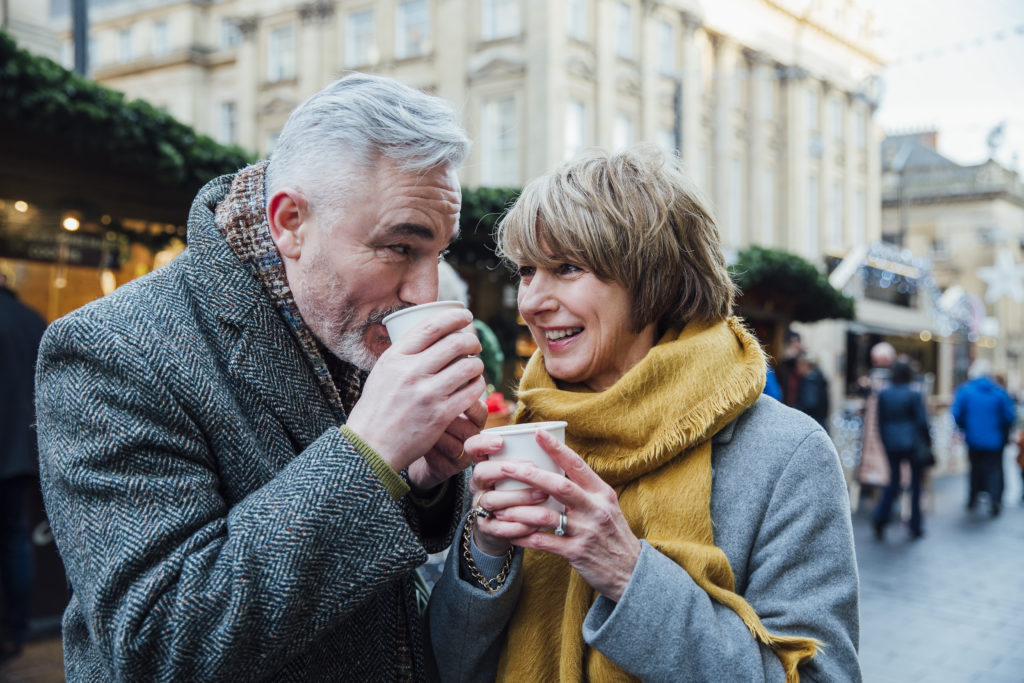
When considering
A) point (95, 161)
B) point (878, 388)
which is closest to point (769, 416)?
point (95, 161)

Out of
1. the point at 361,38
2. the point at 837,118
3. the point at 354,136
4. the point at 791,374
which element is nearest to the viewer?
the point at 354,136

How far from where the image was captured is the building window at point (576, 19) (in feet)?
63.0

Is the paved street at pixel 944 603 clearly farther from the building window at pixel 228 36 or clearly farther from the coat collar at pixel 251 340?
the building window at pixel 228 36

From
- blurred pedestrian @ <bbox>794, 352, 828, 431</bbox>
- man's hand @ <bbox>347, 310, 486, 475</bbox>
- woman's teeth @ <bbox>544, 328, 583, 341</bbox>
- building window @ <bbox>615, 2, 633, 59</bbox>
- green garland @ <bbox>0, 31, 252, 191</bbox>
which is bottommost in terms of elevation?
blurred pedestrian @ <bbox>794, 352, 828, 431</bbox>

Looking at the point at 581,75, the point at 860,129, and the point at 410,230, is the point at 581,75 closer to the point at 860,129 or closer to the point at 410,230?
the point at 860,129

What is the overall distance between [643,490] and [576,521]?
0.30 m

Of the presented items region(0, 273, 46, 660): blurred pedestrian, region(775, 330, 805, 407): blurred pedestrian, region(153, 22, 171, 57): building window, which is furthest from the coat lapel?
region(153, 22, 171, 57): building window

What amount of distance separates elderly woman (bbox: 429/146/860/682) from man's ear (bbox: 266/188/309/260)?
0.47 meters

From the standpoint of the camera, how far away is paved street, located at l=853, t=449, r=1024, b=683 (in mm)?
5043

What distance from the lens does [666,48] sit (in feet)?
73.0

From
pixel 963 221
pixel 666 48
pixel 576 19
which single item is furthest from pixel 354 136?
pixel 963 221

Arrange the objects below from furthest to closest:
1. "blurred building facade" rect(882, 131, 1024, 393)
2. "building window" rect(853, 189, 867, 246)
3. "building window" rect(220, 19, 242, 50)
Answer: "blurred building facade" rect(882, 131, 1024, 393) → "building window" rect(853, 189, 867, 246) → "building window" rect(220, 19, 242, 50)

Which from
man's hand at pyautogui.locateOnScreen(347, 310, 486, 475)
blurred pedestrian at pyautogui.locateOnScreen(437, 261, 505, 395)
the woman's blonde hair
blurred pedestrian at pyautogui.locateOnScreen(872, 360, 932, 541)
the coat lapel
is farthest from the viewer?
blurred pedestrian at pyautogui.locateOnScreen(872, 360, 932, 541)

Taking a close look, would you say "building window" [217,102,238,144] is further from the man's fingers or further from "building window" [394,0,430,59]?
the man's fingers
